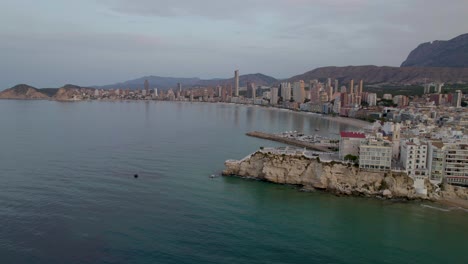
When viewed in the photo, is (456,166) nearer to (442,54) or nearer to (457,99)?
(457,99)

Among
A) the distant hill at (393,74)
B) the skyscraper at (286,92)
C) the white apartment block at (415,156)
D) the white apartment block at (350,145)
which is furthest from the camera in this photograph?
the distant hill at (393,74)

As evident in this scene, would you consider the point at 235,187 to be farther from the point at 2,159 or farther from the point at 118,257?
the point at 2,159

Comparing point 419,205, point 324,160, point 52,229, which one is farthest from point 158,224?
point 419,205

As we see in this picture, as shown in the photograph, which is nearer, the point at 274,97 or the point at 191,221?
the point at 191,221

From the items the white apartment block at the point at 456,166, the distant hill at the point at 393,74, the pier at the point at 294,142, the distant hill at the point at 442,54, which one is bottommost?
the pier at the point at 294,142

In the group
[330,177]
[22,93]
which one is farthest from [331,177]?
[22,93]

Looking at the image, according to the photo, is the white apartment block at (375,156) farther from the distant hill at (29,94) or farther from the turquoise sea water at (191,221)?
the distant hill at (29,94)

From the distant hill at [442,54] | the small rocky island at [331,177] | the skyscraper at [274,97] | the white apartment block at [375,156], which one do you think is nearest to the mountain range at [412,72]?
the distant hill at [442,54]

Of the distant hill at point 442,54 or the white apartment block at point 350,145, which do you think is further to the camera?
the distant hill at point 442,54
